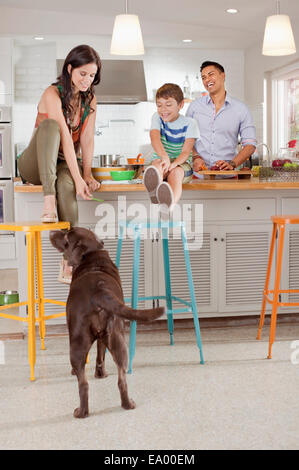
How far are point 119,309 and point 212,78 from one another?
246cm

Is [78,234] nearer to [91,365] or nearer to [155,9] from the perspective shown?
[91,365]

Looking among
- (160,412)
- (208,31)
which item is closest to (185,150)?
(160,412)

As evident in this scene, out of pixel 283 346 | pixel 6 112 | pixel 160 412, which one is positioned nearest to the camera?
pixel 160 412

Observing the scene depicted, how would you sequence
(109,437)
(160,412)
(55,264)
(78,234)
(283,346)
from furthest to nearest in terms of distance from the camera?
1. (55,264)
2. (283,346)
3. (78,234)
4. (160,412)
5. (109,437)

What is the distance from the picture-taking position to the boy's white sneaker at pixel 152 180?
2965mm

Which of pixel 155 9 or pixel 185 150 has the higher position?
pixel 155 9

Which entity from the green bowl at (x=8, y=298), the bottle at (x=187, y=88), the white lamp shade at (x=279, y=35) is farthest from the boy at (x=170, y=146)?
the bottle at (x=187, y=88)

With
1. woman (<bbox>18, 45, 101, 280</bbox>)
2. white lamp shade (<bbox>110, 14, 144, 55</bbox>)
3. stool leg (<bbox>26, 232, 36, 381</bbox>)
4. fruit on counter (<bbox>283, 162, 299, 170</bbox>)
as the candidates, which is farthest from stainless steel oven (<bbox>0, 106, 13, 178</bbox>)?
stool leg (<bbox>26, 232, 36, 381</bbox>)

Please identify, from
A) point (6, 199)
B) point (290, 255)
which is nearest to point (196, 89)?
point (6, 199)

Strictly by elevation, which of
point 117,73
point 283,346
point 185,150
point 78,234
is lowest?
point 283,346

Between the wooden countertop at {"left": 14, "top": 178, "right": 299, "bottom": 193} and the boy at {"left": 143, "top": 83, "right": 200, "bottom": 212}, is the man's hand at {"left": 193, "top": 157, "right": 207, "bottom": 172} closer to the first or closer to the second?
the boy at {"left": 143, "top": 83, "right": 200, "bottom": 212}

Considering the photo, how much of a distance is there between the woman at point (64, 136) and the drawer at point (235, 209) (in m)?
0.81

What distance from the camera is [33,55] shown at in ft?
21.3

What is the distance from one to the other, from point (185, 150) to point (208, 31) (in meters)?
3.36
